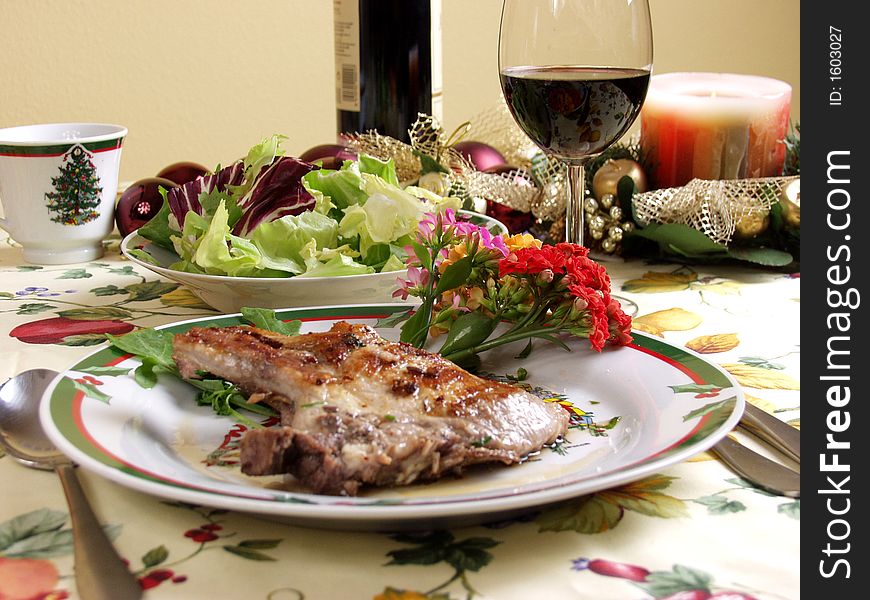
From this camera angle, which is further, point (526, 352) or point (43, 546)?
point (526, 352)

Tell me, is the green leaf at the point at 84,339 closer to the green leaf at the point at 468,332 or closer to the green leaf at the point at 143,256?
the green leaf at the point at 143,256

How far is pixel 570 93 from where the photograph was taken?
1.07 metres

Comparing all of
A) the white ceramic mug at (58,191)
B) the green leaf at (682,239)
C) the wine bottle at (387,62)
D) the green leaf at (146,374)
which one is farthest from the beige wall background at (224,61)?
the green leaf at (146,374)

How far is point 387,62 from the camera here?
1.60 m

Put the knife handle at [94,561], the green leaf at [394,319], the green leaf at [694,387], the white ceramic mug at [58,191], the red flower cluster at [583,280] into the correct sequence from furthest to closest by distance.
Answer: the white ceramic mug at [58,191] < the green leaf at [394,319] < the red flower cluster at [583,280] < the green leaf at [694,387] < the knife handle at [94,561]

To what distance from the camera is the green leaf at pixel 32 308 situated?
3.73ft

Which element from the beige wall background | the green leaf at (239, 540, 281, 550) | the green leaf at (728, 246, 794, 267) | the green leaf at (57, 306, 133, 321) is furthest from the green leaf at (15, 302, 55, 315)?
the beige wall background

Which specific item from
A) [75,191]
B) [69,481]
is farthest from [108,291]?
[69,481]

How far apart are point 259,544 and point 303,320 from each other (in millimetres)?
377

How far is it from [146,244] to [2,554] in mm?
660

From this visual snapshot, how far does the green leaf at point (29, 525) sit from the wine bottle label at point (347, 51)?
1094 millimetres

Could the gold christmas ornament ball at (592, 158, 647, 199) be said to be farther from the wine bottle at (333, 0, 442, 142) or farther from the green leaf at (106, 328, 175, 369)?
the green leaf at (106, 328, 175, 369)

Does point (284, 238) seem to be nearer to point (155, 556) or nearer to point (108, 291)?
point (108, 291)

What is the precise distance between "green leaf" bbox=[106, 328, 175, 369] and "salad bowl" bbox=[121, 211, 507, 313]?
0.62 feet
